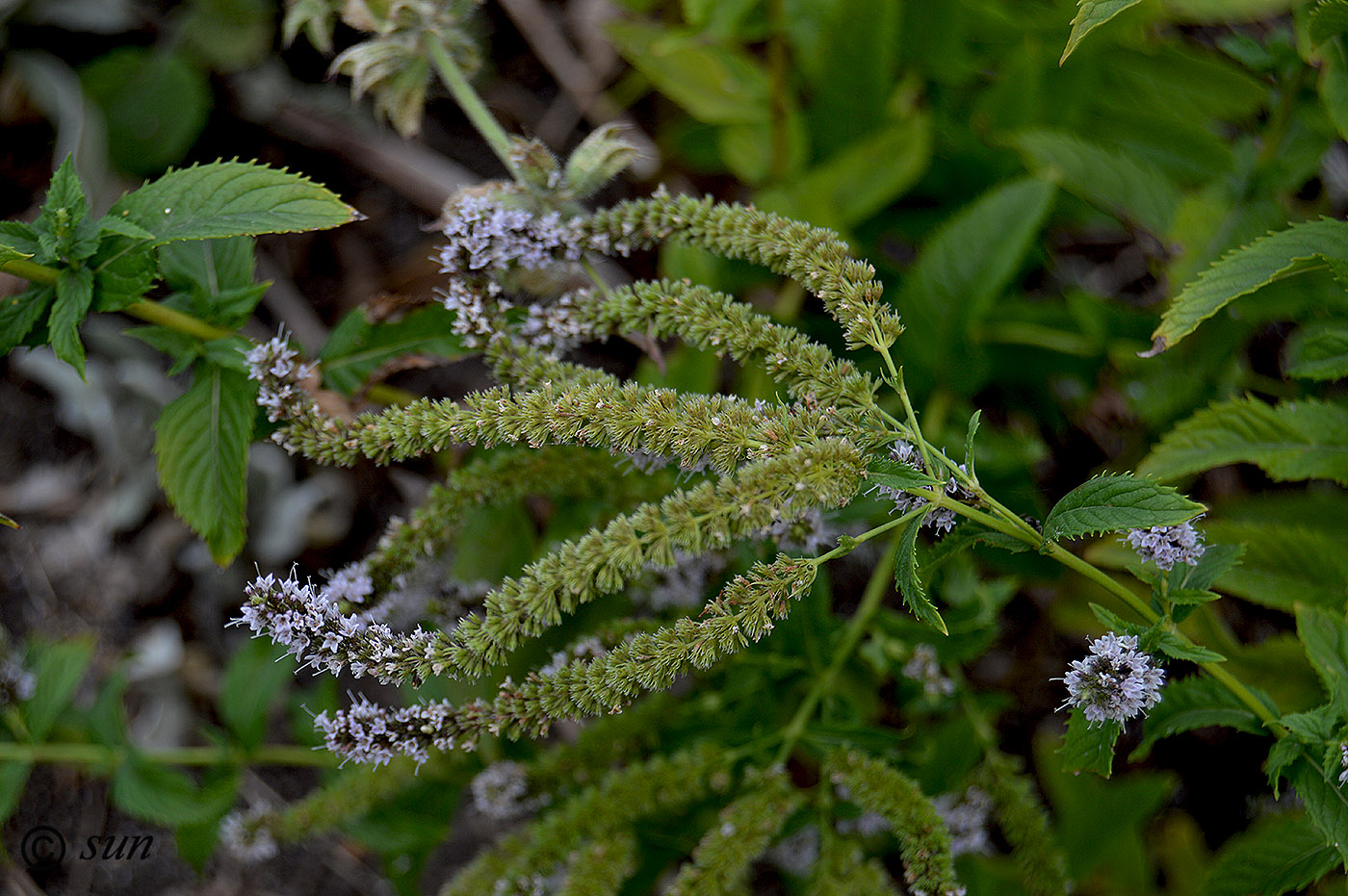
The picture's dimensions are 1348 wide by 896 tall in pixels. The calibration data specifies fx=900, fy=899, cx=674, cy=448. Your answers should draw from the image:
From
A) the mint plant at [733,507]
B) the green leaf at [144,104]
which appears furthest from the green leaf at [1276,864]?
Answer: the green leaf at [144,104]

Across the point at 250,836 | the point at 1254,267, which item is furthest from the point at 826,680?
the point at 250,836

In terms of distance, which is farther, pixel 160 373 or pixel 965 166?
pixel 160 373

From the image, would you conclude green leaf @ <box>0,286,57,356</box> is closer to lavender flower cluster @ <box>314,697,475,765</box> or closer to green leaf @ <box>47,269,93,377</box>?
green leaf @ <box>47,269,93,377</box>

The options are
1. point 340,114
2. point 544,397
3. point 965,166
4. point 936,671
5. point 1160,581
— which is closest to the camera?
point 544,397

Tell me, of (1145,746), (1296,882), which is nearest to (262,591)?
(1145,746)

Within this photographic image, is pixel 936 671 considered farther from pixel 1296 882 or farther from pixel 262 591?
pixel 262 591

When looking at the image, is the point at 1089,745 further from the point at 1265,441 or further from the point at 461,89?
the point at 461,89
